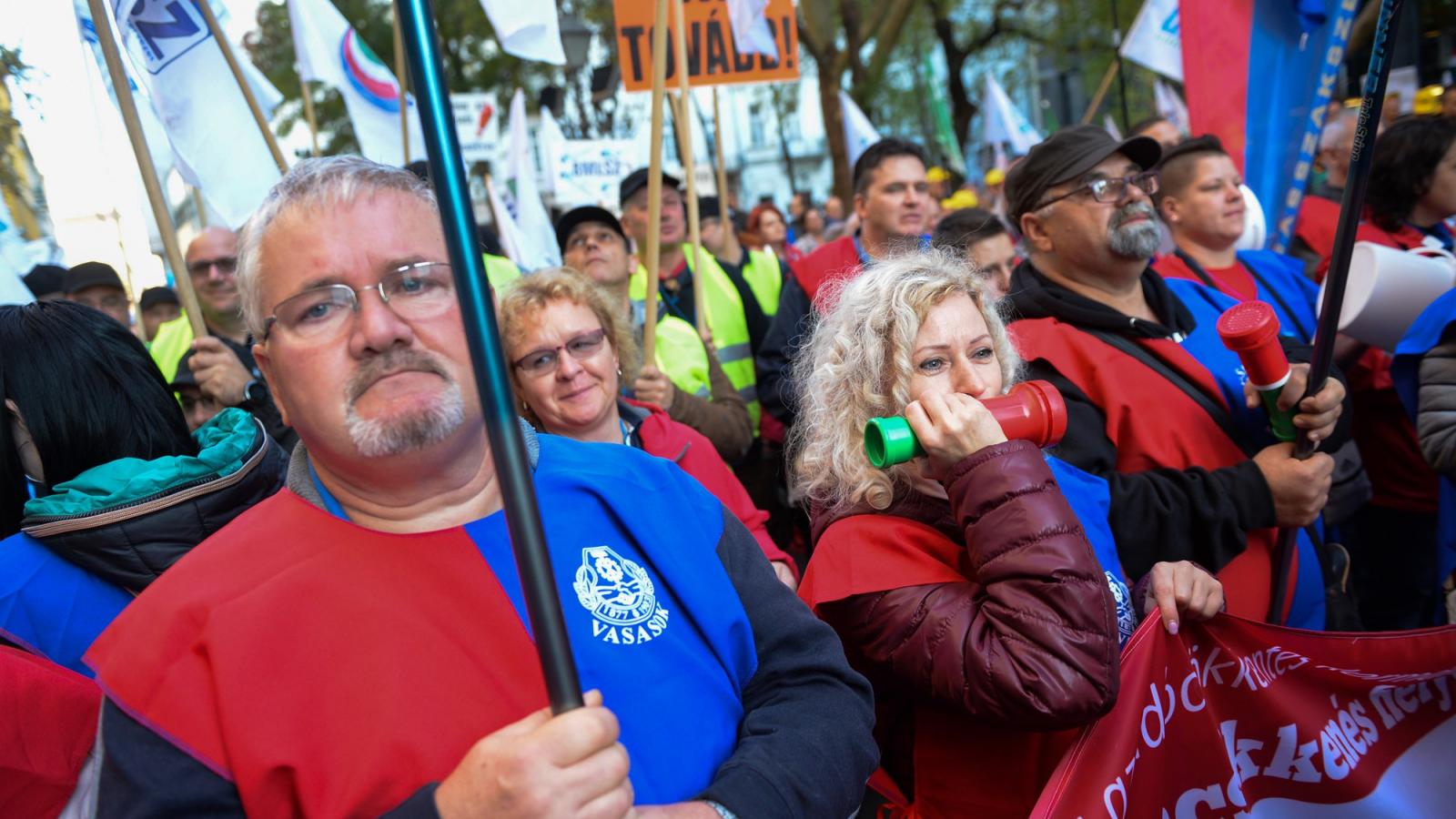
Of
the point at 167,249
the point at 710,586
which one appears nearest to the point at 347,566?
the point at 710,586

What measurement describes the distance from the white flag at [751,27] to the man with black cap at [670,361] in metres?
1.28

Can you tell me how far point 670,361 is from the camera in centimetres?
433

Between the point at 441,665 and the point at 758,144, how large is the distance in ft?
212

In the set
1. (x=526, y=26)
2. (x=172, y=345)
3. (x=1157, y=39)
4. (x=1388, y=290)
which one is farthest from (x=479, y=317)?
(x=1157, y=39)

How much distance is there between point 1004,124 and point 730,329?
751 cm

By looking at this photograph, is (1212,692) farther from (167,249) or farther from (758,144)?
(758,144)

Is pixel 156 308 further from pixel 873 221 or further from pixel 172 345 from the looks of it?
pixel 873 221

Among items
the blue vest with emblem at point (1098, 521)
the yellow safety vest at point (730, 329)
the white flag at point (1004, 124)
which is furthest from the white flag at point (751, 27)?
the white flag at point (1004, 124)

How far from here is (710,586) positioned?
1660 millimetres

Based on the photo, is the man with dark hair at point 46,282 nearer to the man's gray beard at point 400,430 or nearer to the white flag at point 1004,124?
the man's gray beard at point 400,430

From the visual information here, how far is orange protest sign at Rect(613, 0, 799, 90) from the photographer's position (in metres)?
5.91

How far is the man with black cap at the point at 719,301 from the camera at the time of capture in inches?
199

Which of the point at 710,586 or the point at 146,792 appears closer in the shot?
the point at 146,792

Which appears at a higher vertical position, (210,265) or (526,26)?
(526,26)
